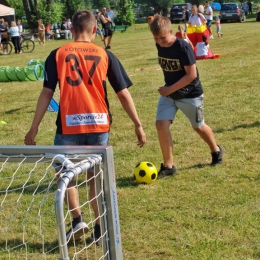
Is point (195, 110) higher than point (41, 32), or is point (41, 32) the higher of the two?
point (195, 110)

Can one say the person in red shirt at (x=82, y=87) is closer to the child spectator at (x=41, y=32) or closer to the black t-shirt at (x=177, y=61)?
the black t-shirt at (x=177, y=61)

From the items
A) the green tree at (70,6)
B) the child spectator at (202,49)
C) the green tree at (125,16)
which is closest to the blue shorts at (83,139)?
the child spectator at (202,49)

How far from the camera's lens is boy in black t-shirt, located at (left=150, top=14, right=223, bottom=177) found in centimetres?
525

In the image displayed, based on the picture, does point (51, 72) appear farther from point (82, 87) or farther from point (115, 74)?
point (115, 74)

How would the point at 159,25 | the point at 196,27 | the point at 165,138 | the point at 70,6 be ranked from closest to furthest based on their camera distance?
the point at 159,25
the point at 165,138
the point at 196,27
the point at 70,6

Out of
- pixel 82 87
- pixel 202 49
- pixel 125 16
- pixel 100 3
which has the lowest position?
pixel 100 3

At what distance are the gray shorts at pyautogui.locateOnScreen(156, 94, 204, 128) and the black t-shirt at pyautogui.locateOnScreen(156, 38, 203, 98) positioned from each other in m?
0.08

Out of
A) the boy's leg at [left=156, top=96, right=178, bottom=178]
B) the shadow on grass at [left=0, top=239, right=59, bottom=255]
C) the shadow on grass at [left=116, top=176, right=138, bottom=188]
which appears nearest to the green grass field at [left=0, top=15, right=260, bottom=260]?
the shadow on grass at [left=116, top=176, right=138, bottom=188]

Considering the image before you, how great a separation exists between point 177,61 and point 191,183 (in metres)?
1.37

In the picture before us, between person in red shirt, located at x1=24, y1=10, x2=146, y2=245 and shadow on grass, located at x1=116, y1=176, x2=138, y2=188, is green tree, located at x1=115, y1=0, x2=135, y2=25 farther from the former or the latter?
person in red shirt, located at x1=24, y1=10, x2=146, y2=245

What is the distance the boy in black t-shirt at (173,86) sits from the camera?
5254 mm

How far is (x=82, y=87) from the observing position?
3.90 metres

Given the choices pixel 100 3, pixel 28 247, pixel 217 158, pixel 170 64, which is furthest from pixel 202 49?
pixel 100 3

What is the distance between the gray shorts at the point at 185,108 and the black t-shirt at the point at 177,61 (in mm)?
79
